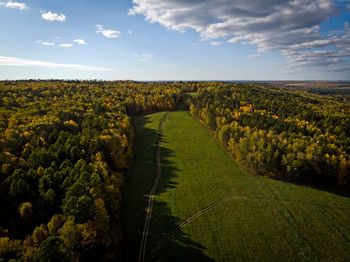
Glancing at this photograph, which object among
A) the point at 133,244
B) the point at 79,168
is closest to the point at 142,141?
the point at 79,168

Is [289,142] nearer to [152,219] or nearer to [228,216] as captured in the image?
[228,216]

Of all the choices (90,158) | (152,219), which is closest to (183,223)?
(152,219)

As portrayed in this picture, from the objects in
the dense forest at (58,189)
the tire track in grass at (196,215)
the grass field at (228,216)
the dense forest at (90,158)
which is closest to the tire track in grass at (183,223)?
the tire track in grass at (196,215)

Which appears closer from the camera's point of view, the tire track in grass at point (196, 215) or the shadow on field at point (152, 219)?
the shadow on field at point (152, 219)

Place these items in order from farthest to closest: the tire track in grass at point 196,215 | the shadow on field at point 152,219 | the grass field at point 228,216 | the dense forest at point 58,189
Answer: the tire track in grass at point 196,215
the grass field at point 228,216
the shadow on field at point 152,219
the dense forest at point 58,189

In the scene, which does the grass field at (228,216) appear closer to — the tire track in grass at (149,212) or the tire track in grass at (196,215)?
the tire track in grass at (196,215)

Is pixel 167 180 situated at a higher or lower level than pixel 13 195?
lower

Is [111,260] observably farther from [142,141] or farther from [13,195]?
[142,141]
